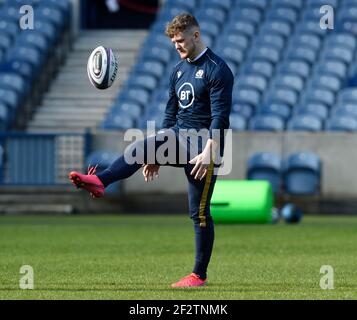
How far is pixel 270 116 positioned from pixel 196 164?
1397 centimetres

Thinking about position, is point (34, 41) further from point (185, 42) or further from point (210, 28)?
point (185, 42)

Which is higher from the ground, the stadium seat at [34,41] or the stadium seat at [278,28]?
the stadium seat at [278,28]

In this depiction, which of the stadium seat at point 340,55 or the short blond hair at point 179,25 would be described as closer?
the short blond hair at point 179,25

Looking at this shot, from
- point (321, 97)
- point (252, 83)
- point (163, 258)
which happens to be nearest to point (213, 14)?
point (252, 83)

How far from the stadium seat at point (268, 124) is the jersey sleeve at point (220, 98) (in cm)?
1345

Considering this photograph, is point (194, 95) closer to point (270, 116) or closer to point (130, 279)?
point (130, 279)

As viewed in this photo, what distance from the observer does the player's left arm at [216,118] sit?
9.52m

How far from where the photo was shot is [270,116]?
23359 millimetres

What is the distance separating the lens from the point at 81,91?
26812 mm

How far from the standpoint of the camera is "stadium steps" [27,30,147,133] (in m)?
25.6

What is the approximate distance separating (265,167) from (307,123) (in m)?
1.26

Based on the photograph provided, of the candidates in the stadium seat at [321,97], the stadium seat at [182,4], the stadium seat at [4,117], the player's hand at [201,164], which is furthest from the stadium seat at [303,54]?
the player's hand at [201,164]

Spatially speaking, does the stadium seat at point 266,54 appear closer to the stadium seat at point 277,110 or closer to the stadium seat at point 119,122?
the stadium seat at point 277,110
